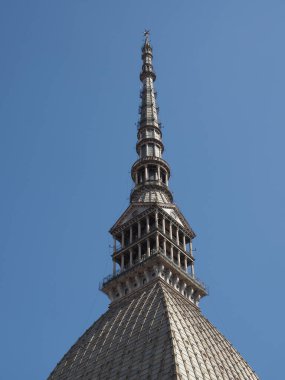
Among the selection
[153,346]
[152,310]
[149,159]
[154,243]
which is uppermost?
[149,159]

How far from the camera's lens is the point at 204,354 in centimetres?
5881

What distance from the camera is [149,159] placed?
87.2m

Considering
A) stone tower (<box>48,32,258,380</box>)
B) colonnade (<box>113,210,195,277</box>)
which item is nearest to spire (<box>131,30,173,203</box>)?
stone tower (<box>48,32,258,380</box>)

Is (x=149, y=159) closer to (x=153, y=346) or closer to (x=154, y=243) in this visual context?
(x=154, y=243)

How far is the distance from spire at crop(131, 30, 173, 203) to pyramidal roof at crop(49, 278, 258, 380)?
15848 mm

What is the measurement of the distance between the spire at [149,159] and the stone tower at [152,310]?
0.13 metres

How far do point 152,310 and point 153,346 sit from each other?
6.04m

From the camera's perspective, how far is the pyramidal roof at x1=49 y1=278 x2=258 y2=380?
181 ft

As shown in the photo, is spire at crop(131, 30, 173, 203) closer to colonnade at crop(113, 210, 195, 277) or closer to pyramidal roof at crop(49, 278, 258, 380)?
colonnade at crop(113, 210, 195, 277)

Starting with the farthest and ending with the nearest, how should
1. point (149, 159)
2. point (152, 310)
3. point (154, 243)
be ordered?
point (149, 159)
point (154, 243)
point (152, 310)

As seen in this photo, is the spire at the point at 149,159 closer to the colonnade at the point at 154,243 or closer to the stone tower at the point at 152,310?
the stone tower at the point at 152,310

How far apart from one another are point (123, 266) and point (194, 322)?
13539 mm

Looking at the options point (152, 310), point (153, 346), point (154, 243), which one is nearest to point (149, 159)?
point (154, 243)

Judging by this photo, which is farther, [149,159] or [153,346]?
[149,159]
